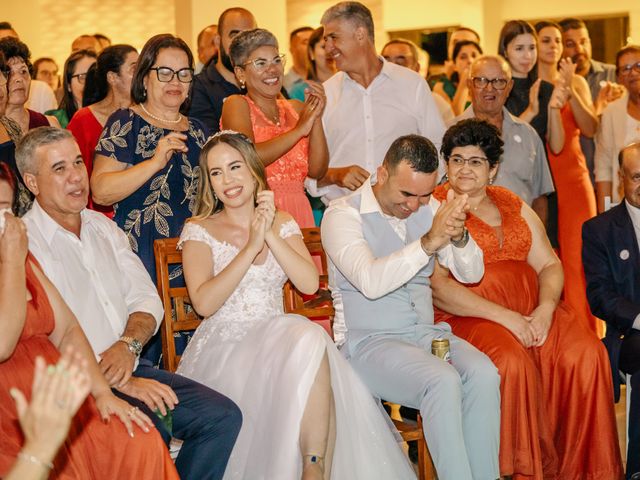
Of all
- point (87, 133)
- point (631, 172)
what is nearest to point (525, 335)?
point (631, 172)

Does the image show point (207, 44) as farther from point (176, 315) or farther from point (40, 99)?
point (176, 315)

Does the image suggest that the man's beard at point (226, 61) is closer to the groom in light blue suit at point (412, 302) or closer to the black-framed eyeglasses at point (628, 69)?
the groom in light blue suit at point (412, 302)

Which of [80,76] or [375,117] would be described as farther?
[80,76]

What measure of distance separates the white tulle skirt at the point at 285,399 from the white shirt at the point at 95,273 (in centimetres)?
28

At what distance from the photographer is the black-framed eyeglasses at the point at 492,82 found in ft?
17.6

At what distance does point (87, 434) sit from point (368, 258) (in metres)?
1.23

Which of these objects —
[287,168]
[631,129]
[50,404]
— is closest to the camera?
[50,404]

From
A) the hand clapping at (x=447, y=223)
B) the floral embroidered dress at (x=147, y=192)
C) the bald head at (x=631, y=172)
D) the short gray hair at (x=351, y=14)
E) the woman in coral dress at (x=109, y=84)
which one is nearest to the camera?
the hand clapping at (x=447, y=223)

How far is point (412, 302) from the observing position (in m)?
3.98

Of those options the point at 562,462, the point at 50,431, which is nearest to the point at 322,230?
the point at 562,462

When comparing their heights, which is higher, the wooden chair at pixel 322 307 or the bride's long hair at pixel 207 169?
the bride's long hair at pixel 207 169

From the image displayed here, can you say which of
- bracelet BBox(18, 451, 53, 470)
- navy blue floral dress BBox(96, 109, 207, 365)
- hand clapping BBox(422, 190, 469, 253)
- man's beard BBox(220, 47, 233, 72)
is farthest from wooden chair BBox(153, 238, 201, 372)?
bracelet BBox(18, 451, 53, 470)

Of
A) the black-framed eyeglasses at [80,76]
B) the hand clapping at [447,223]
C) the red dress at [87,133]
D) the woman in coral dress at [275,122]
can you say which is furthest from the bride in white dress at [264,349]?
the black-framed eyeglasses at [80,76]

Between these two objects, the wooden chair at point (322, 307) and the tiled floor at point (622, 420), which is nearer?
the wooden chair at point (322, 307)
